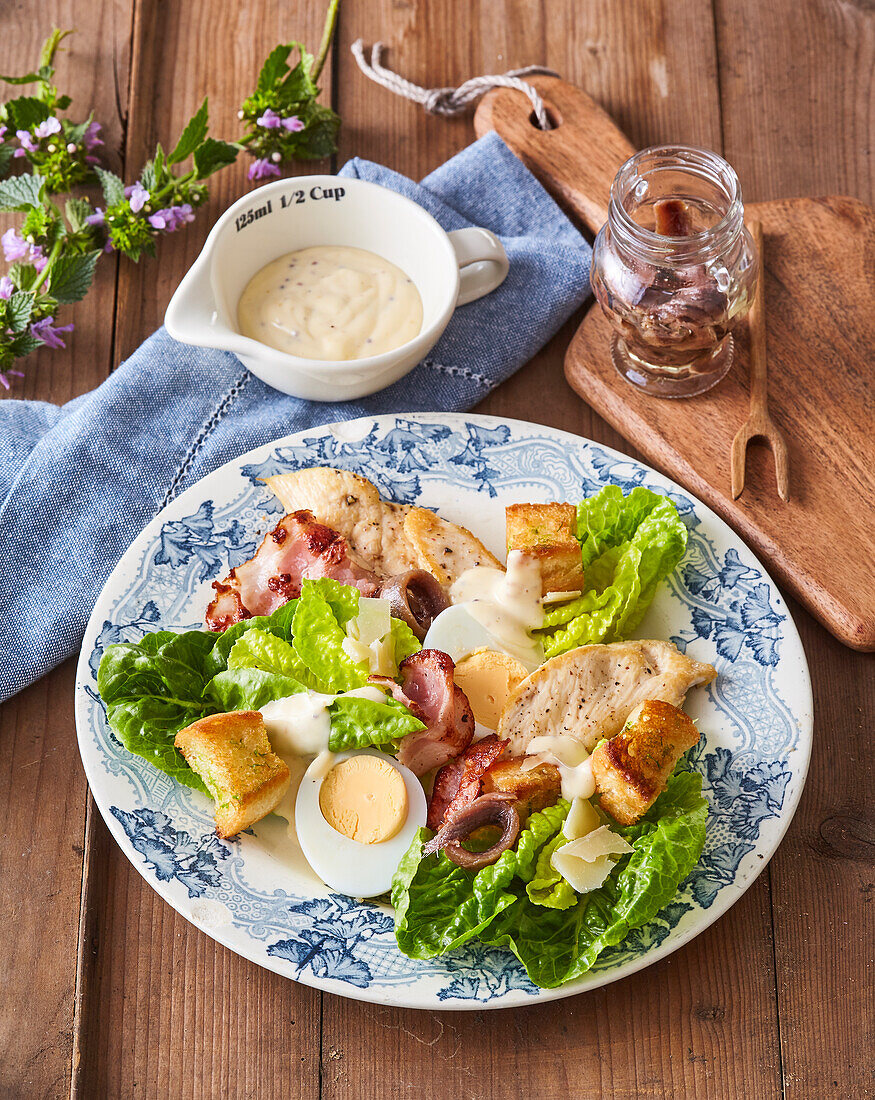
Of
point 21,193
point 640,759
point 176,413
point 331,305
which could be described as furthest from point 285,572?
point 21,193

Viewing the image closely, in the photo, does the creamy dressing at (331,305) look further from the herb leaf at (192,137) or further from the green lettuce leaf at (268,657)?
the green lettuce leaf at (268,657)

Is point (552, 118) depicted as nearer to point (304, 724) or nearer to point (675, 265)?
point (675, 265)

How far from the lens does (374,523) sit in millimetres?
2805

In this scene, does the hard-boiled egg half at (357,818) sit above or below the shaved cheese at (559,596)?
below

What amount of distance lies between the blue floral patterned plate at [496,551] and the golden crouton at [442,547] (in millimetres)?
141

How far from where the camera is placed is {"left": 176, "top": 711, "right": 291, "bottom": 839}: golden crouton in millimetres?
2299

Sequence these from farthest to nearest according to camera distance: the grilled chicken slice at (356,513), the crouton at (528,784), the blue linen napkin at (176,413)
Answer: the blue linen napkin at (176,413)
the grilled chicken slice at (356,513)
the crouton at (528,784)

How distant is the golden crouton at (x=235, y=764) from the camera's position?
7.54 feet

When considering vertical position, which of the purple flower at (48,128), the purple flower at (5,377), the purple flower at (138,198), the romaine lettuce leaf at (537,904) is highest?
the purple flower at (48,128)

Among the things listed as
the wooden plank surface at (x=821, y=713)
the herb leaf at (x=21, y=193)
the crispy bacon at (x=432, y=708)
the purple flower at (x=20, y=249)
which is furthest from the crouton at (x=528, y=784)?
the herb leaf at (x=21, y=193)

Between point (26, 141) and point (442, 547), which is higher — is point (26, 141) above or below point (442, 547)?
above

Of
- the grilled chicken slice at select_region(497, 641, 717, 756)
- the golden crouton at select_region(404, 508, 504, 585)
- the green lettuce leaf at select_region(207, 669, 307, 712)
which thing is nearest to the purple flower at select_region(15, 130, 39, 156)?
the golden crouton at select_region(404, 508, 504, 585)

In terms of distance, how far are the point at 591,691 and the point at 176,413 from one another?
1.52 metres

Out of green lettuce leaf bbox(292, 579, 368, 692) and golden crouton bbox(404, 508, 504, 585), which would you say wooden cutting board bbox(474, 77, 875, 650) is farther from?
green lettuce leaf bbox(292, 579, 368, 692)
